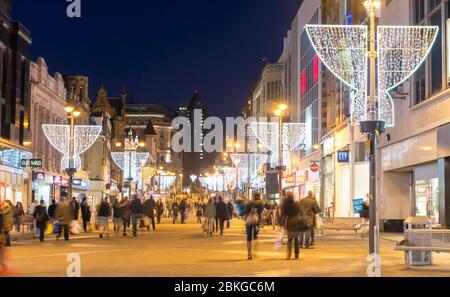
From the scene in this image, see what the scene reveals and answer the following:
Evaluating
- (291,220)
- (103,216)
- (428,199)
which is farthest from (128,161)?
(291,220)

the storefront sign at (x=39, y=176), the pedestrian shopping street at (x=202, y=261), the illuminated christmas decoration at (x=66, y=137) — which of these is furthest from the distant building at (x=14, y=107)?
the pedestrian shopping street at (x=202, y=261)

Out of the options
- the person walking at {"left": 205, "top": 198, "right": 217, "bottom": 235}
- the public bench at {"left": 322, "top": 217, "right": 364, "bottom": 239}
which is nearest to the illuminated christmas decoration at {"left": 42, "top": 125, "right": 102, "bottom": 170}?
the person walking at {"left": 205, "top": 198, "right": 217, "bottom": 235}

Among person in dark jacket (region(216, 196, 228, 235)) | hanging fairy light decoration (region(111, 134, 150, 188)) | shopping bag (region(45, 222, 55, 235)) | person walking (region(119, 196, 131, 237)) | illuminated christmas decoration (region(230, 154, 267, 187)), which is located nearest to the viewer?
shopping bag (region(45, 222, 55, 235))

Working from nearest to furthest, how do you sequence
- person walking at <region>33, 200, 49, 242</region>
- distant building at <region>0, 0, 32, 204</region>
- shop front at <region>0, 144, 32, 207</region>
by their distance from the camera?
1. person walking at <region>33, 200, 49, 242</region>
2. shop front at <region>0, 144, 32, 207</region>
3. distant building at <region>0, 0, 32, 204</region>

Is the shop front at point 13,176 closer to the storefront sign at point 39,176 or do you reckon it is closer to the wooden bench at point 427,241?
the storefront sign at point 39,176

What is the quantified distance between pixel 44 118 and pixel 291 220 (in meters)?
43.8

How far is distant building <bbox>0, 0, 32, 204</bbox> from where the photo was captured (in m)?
47.2

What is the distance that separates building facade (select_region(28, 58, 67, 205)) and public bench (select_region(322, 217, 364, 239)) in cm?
2492

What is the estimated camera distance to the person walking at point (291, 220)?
19438 mm

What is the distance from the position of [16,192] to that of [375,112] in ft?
120

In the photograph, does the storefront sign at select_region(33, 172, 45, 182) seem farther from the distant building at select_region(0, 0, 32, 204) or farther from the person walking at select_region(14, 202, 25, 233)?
the person walking at select_region(14, 202, 25, 233)

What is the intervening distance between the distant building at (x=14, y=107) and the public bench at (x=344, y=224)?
73.3 feet

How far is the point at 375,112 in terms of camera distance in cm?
1944
